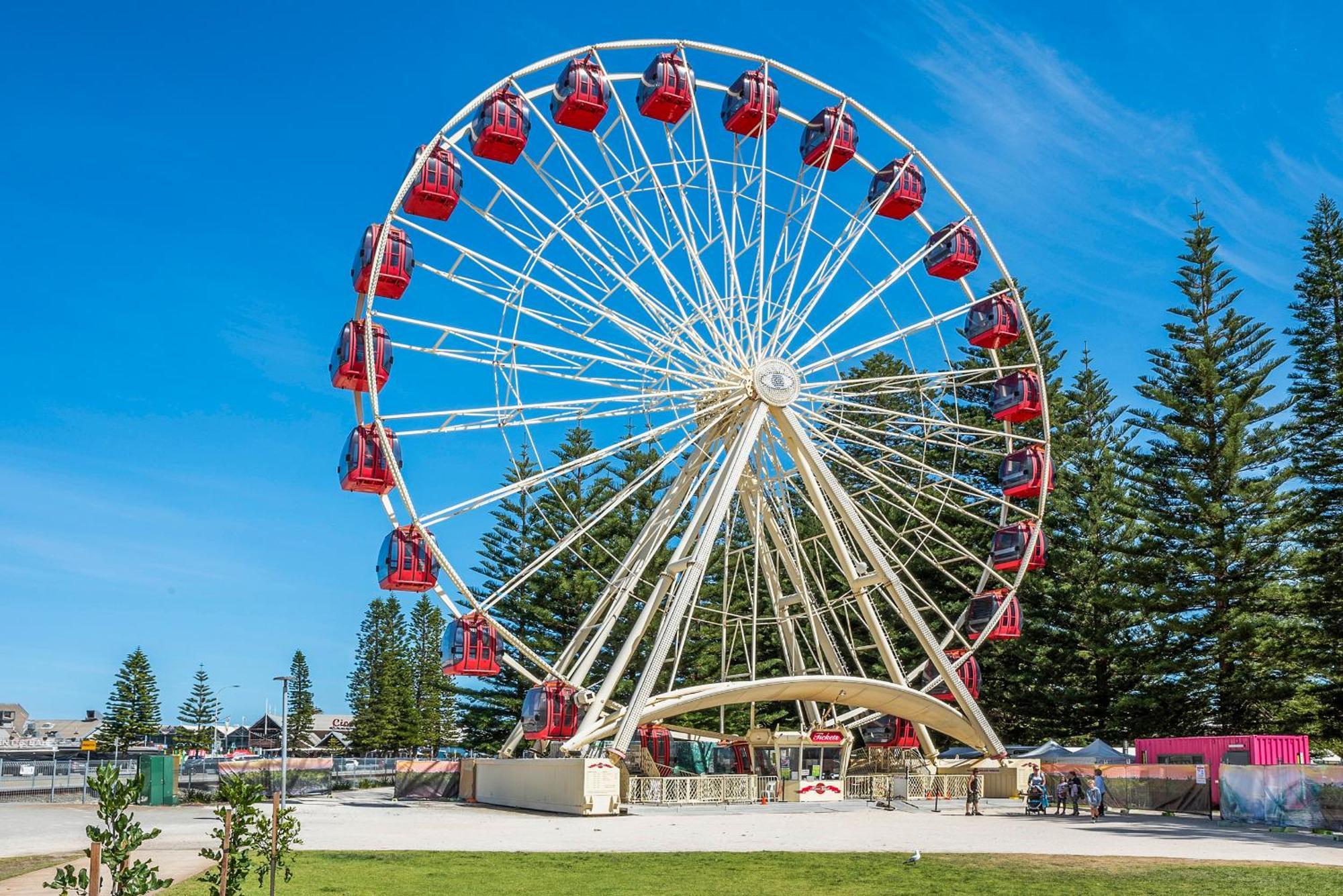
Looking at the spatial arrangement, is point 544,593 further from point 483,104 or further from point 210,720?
point 210,720

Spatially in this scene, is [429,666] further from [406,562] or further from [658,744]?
[406,562]

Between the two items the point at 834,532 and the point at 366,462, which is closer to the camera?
the point at 366,462

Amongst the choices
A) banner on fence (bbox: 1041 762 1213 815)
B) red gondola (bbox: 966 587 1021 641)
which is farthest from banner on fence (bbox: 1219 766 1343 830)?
red gondola (bbox: 966 587 1021 641)

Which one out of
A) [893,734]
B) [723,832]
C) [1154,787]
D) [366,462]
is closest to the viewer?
[723,832]

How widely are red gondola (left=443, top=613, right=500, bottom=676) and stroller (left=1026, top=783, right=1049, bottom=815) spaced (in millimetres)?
11933

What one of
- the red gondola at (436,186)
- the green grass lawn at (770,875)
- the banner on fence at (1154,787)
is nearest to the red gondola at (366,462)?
the red gondola at (436,186)

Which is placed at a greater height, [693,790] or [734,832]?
[734,832]

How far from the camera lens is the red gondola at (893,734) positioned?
111ft

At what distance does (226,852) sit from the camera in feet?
30.3

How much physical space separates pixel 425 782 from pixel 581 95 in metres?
18.3

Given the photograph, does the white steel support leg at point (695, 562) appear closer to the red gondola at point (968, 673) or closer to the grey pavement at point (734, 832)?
the grey pavement at point (734, 832)

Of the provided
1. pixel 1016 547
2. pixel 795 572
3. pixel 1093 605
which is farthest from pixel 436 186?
pixel 1093 605

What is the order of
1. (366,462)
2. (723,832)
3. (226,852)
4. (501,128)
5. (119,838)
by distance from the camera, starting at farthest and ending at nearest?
1. (501,128)
2. (366,462)
3. (723,832)
4. (226,852)
5. (119,838)

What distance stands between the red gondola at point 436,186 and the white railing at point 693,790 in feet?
43.9
